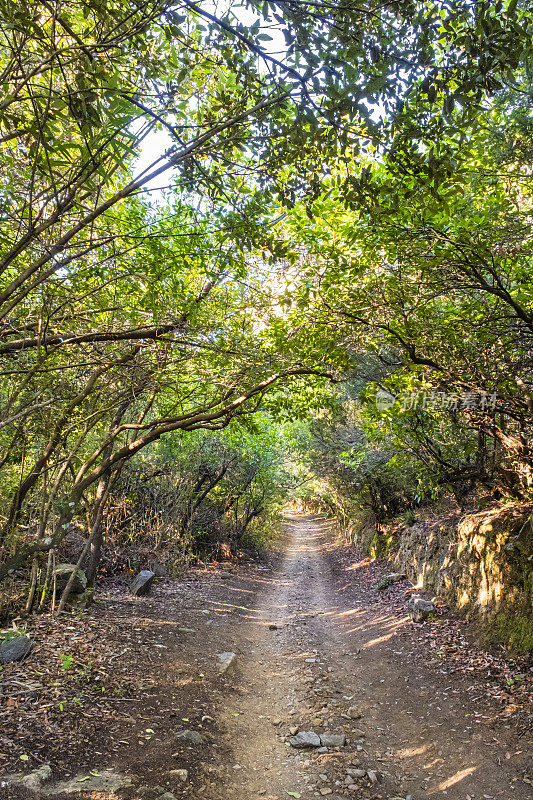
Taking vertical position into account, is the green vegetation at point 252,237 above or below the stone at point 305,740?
above

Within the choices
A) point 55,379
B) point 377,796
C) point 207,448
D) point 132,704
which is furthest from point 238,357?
point 207,448

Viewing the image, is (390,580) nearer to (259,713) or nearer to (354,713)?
(354,713)

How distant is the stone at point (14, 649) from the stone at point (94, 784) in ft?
6.41

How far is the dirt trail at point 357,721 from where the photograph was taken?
382 cm

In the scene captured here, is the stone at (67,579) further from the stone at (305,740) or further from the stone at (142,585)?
the stone at (305,740)

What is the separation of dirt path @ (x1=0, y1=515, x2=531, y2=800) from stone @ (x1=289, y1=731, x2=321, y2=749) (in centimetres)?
7

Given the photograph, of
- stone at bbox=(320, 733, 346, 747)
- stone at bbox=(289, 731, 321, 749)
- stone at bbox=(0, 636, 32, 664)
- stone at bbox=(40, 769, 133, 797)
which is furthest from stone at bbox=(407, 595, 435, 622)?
stone at bbox=(0, 636, 32, 664)

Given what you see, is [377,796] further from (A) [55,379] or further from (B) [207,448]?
(B) [207,448]

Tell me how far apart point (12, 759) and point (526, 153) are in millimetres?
7805

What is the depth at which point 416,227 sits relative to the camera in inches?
169

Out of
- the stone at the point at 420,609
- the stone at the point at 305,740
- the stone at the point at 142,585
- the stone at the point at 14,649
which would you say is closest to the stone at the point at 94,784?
the stone at the point at 305,740

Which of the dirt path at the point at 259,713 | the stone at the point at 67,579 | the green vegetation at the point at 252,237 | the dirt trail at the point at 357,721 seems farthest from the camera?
the stone at the point at 67,579

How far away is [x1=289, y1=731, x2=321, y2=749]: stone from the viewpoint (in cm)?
439

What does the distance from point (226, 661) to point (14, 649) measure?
2.85 metres
